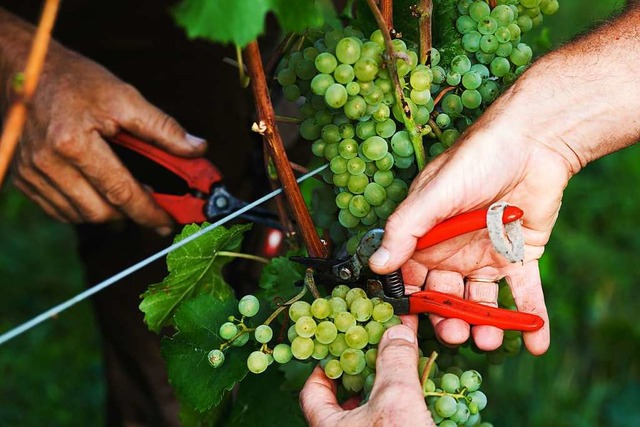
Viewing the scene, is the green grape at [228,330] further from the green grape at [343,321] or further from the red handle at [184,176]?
the red handle at [184,176]

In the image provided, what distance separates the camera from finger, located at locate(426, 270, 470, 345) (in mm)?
1392

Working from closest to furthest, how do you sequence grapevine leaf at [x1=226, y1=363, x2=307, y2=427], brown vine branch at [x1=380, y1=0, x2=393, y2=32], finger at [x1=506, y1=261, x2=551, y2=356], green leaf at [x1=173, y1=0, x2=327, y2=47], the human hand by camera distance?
green leaf at [x1=173, y1=0, x2=327, y2=47], the human hand, brown vine branch at [x1=380, y1=0, x2=393, y2=32], finger at [x1=506, y1=261, x2=551, y2=356], grapevine leaf at [x1=226, y1=363, x2=307, y2=427]

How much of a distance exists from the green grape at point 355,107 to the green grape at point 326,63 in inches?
2.2

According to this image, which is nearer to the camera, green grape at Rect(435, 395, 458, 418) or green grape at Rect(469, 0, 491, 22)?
green grape at Rect(435, 395, 458, 418)

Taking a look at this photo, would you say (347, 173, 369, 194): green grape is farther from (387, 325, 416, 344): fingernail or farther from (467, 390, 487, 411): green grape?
(467, 390, 487, 411): green grape

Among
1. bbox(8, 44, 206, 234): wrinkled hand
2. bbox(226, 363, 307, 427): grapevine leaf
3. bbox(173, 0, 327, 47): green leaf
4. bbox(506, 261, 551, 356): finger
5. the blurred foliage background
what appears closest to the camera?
bbox(173, 0, 327, 47): green leaf

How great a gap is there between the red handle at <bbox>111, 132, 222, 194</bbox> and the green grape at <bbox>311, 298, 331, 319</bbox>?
2.11 feet

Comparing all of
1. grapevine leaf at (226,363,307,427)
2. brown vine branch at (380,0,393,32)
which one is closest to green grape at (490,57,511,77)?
brown vine branch at (380,0,393,32)

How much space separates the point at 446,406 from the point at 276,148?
49 cm

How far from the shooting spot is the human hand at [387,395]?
1147 mm

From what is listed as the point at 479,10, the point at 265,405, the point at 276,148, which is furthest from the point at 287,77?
the point at 265,405

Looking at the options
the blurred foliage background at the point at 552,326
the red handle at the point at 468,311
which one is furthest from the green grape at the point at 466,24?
the blurred foliage background at the point at 552,326

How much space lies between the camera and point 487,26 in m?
1.40

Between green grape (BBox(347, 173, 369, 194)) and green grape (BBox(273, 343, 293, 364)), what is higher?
green grape (BBox(347, 173, 369, 194))
